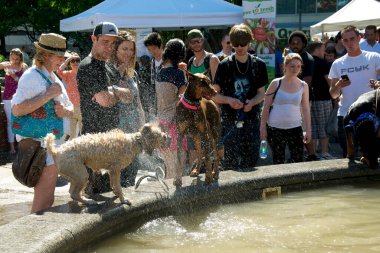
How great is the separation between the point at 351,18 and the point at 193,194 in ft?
38.2

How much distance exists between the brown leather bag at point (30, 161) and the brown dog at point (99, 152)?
0.67 feet

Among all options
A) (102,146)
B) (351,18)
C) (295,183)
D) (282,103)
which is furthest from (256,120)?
(351,18)

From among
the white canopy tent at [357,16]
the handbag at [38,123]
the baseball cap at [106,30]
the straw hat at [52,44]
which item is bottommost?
the handbag at [38,123]

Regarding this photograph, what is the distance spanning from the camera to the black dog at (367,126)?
6.66 metres

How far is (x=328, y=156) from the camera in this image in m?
10.1

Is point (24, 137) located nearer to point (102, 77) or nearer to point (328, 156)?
point (102, 77)

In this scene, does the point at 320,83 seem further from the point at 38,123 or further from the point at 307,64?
the point at 38,123

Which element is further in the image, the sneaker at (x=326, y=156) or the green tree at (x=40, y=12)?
the green tree at (x=40, y=12)

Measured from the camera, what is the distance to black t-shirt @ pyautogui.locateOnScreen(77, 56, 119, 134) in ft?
17.1

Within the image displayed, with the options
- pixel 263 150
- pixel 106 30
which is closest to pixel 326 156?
pixel 263 150

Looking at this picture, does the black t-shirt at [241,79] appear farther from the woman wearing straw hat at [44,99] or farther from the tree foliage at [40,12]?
the tree foliage at [40,12]

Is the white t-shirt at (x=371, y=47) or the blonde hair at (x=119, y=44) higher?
the blonde hair at (x=119, y=44)

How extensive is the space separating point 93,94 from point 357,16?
40.0ft

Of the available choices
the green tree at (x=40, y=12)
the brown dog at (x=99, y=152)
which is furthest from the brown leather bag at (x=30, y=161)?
the green tree at (x=40, y=12)
